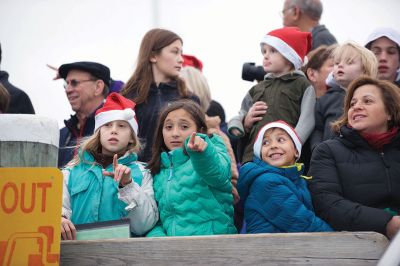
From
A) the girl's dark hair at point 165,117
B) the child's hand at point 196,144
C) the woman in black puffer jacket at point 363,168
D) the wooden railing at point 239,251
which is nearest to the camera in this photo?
the wooden railing at point 239,251

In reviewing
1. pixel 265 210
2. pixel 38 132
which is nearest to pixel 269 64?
pixel 265 210

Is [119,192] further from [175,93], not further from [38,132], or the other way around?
[175,93]

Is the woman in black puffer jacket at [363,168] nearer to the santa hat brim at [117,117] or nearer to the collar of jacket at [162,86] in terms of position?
the santa hat brim at [117,117]

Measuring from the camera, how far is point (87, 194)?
5812 mm

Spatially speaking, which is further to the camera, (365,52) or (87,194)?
(365,52)

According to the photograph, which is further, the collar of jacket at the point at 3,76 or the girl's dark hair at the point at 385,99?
the collar of jacket at the point at 3,76

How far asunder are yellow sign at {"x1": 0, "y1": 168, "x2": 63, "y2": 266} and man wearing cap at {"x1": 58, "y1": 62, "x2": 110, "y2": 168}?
3.21m

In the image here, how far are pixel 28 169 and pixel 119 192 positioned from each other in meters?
1.34

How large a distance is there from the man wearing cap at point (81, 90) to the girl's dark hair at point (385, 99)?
232 cm

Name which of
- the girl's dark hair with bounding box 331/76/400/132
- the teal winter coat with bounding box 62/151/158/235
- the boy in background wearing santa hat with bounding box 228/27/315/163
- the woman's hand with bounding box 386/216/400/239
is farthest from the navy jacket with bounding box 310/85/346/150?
the teal winter coat with bounding box 62/151/158/235

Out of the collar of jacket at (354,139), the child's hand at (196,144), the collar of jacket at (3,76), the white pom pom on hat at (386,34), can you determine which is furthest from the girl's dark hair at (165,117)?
the collar of jacket at (3,76)

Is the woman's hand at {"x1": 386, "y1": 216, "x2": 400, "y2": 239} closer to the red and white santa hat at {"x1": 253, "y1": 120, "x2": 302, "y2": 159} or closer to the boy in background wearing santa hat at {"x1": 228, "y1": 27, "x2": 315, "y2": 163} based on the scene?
the red and white santa hat at {"x1": 253, "y1": 120, "x2": 302, "y2": 159}

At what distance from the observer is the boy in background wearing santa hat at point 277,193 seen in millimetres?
5551

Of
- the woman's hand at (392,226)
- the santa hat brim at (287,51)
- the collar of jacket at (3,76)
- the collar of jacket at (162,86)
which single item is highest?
the santa hat brim at (287,51)
